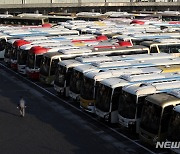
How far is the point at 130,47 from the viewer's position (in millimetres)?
31031

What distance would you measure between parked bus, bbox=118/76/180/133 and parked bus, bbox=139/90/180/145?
797 mm

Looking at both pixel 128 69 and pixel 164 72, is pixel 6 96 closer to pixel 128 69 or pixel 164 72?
pixel 128 69

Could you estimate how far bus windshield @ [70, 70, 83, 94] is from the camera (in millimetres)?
22633

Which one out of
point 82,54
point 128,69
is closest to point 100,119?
point 128,69

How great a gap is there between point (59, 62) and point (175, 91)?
9.47 meters

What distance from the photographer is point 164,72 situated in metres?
22.3

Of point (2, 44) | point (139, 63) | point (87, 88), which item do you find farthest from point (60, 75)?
point (2, 44)

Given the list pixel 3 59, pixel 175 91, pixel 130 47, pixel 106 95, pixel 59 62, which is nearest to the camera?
pixel 175 91

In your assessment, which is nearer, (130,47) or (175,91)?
(175,91)

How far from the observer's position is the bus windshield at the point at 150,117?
53.8 ft

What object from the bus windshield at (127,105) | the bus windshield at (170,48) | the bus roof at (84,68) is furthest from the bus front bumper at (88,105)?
the bus windshield at (170,48)

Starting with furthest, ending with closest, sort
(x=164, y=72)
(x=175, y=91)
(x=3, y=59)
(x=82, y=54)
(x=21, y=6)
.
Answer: (x=21, y=6)
(x=3, y=59)
(x=82, y=54)
(x=164, y=72)
(x=175, y=91)

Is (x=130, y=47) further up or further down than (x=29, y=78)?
further up

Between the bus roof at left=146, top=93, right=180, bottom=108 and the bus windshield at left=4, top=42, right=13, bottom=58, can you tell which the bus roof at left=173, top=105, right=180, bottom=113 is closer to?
the bus roof at left=146, top=93, right=180, bottom=108
